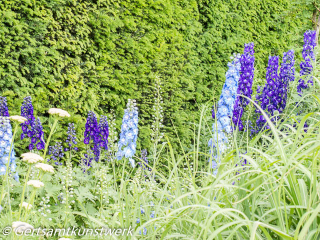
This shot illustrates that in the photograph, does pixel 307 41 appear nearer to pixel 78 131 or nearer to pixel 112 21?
pixel 112 21

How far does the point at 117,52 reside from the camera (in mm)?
4305

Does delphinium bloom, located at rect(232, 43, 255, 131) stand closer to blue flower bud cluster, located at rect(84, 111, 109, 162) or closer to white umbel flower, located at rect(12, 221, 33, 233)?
blue flower bud cluster, located at rect(84, 111, 109, 162)

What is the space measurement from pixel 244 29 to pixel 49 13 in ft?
14.5

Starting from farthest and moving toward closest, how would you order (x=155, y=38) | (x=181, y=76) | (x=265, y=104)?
(x=181, y=76)
(x=155, y=38)
(x=265, y=104)

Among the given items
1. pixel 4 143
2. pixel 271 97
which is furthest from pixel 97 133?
pixel 271 97

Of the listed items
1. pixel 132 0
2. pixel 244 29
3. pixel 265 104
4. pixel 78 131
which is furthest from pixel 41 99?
pixel 244 29

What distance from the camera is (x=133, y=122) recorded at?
105 inches

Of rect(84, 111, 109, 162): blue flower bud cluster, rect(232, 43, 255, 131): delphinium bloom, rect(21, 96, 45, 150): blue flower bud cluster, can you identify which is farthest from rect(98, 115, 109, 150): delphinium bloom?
rect(232, 43, 255, 131): delphinium bloom

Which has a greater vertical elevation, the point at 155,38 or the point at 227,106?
the point at 155,38

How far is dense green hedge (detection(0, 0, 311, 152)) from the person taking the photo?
3393 millimetres

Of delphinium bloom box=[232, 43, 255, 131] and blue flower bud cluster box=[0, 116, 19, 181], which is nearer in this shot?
blue flower bud cluster box=[0, 116, 19, 181]

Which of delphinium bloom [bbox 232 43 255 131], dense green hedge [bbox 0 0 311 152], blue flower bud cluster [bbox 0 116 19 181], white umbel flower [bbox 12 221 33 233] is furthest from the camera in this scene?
dense green hedge [bbox 0 0 311 152]

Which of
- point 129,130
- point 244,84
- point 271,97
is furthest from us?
point 271,97

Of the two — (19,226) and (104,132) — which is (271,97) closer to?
(104,132)
